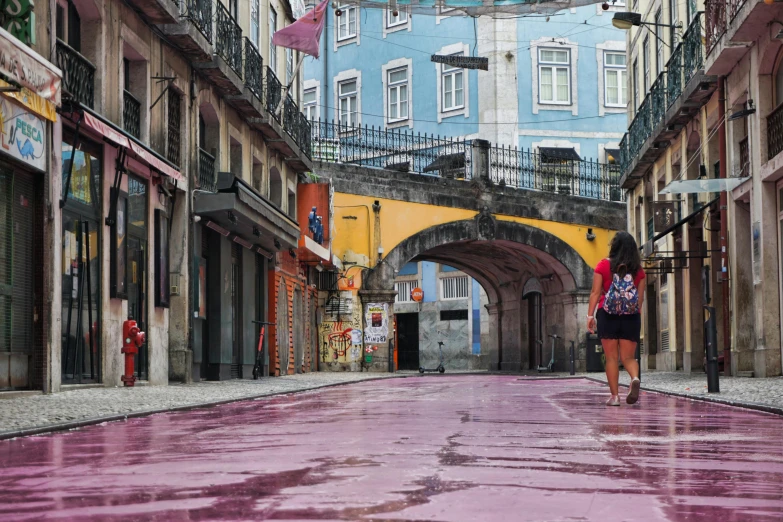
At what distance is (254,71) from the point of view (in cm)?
2550

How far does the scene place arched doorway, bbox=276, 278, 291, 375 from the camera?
29078 mm

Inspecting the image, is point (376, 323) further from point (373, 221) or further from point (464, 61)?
point (464, 61)

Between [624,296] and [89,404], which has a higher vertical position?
[624,296]

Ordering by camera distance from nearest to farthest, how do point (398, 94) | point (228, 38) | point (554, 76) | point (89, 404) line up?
point (89, 404) → point (228, 38) → point (554, 76) → point (398, 94)

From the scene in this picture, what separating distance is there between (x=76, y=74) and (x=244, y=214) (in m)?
6.48

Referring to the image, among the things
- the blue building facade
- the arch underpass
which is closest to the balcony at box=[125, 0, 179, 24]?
the arch underpass

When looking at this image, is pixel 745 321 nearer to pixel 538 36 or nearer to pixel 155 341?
pixel 155 341

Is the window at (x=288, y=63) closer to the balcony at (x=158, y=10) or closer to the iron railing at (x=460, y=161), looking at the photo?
the iron railing at (x=460, y=161)

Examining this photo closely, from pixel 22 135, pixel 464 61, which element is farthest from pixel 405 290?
pixel 22 135

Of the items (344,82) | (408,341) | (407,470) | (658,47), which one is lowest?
(408,341)

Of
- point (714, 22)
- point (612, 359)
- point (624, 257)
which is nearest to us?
point (624, 257)

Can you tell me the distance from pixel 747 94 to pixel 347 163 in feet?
52.9

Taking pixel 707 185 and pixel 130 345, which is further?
pixel 707 185

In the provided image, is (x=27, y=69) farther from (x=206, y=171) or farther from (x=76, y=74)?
(x=206, y=171)
